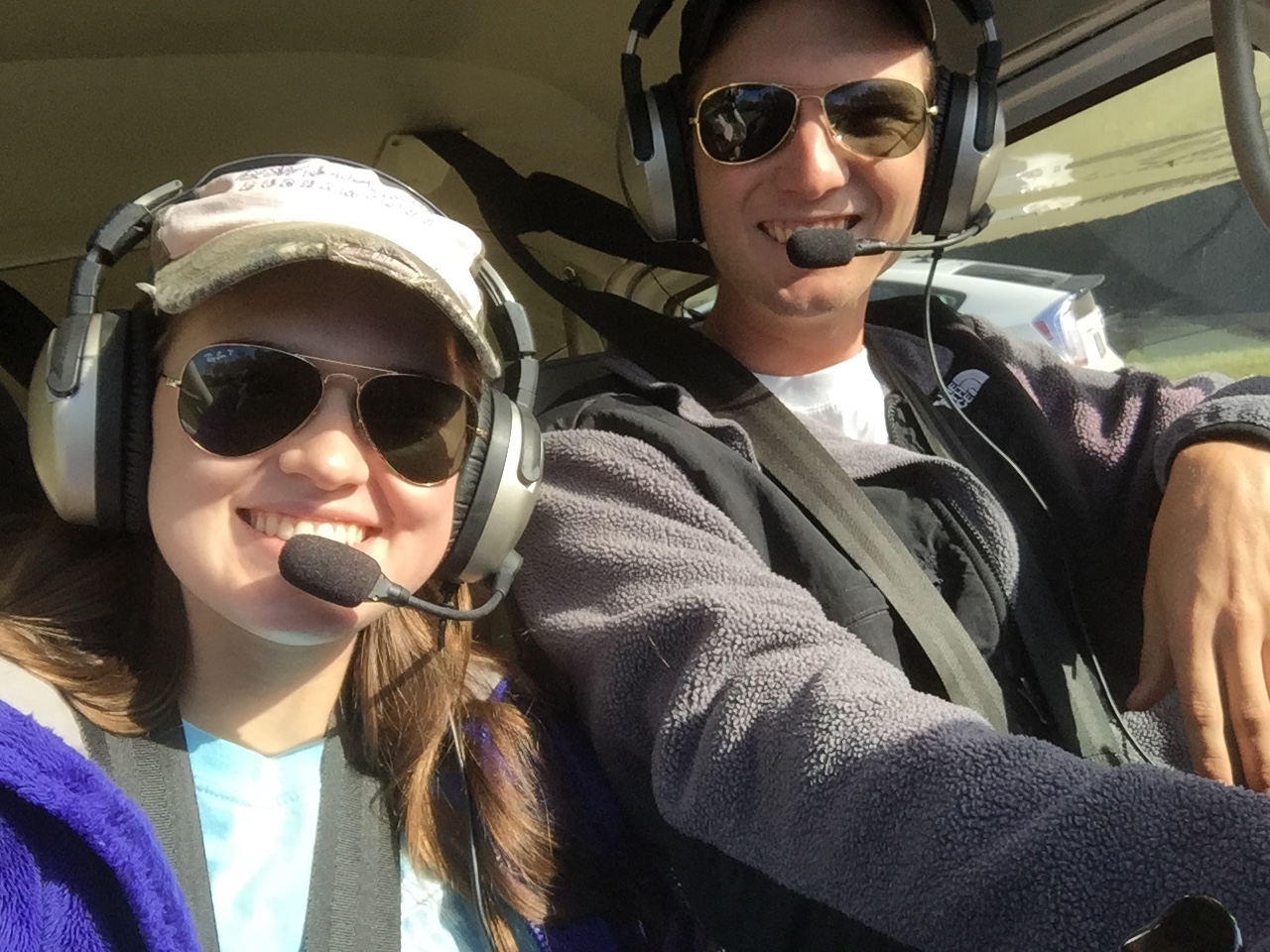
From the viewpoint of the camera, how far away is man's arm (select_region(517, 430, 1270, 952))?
1.92 feet

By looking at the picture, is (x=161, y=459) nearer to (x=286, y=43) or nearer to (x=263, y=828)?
(x=263, y=828)

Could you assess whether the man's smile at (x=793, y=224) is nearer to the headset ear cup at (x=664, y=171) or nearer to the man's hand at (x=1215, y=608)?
the headset ear cup at (x=664, y=171)

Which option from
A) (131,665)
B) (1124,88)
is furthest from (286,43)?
(1124,88)

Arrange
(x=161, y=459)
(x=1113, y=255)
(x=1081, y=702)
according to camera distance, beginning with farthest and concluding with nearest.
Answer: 1. (x=1113, y=255)
2. (x=1081, y=702)
3. (x=161, y=459)

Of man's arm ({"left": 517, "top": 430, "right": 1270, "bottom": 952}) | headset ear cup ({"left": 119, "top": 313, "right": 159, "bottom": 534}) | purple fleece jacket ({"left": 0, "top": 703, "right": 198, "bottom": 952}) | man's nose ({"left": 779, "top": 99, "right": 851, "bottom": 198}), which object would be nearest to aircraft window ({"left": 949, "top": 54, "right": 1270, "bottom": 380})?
man's nose ({"left": 779, "top": 99, "right": 851, "bottom": 198})

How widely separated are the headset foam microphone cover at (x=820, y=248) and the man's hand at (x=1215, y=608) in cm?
42

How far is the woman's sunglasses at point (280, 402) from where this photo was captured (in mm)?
765

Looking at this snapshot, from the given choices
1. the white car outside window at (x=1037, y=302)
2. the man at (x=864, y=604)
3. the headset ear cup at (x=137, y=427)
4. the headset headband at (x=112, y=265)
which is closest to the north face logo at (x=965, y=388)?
the man at (x=864, y=604)

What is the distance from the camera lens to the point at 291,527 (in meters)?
0.78

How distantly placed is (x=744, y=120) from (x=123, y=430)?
75 centimetres

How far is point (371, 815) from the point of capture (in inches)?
35.8

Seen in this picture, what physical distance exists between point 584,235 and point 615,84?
1.00ft

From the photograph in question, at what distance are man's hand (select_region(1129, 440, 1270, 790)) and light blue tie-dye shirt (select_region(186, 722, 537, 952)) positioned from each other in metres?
0.64

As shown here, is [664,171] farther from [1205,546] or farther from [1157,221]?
[1157,221]
